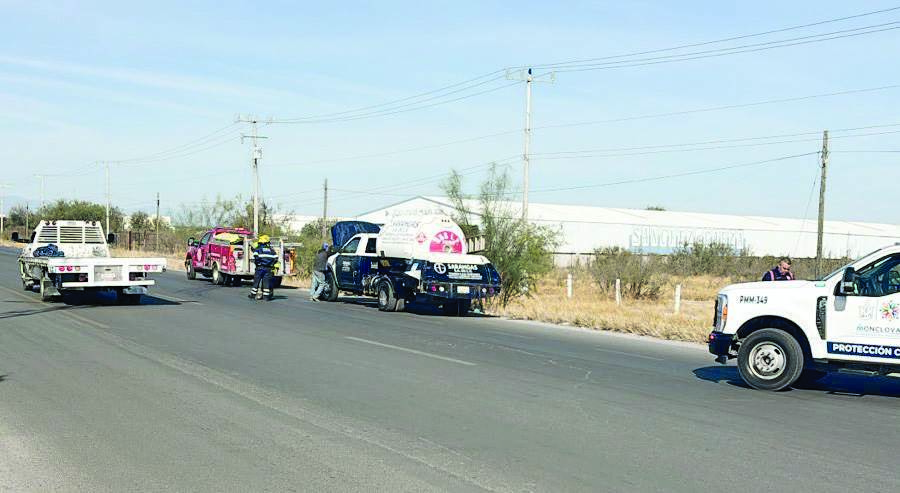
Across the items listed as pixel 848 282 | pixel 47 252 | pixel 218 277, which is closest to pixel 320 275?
pixel 47 252

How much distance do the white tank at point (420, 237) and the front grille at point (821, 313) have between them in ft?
43.8

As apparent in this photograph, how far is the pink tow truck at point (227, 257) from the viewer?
3278 cm

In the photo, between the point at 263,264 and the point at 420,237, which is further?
the point at 263,264

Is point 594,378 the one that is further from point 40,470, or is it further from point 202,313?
point 202,313

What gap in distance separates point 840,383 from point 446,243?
42.5 ft

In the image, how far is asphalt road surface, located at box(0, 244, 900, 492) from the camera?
6.91 meters

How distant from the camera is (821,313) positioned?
11.4 metres

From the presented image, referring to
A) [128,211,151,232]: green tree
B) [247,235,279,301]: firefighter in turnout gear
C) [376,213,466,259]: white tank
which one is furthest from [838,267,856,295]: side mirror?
[128,211,151,232]: green tree

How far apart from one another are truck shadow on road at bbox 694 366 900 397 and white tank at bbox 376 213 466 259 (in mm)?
11084

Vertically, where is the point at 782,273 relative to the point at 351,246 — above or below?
below

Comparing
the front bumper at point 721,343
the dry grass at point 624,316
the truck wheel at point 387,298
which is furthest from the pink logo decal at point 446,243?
the front bumper at point 721,343

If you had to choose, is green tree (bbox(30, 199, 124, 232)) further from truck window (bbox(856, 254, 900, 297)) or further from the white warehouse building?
truck window (bbox(856, 254, 900, 297))

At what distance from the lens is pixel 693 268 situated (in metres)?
56.7

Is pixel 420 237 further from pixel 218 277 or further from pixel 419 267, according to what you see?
pixel 218 277
